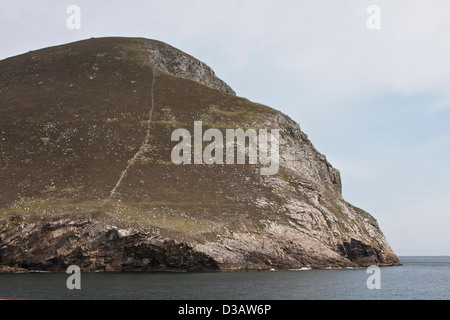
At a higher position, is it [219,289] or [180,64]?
[180,64]

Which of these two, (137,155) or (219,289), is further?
(137,155)

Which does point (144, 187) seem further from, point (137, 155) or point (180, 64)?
point (180, 64)

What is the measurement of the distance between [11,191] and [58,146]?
1650cm

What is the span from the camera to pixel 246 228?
233 ft

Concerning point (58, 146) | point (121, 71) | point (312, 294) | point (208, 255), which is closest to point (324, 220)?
point (208, 255)

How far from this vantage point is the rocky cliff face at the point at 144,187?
63750mm

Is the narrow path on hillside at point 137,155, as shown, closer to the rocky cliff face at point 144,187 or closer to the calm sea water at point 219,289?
the rocky cliff face at point 144,187

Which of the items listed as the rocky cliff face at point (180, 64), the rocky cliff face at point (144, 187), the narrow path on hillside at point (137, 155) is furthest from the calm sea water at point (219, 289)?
the rocky cliff face at point (180, 64)

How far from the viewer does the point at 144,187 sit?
257 ft

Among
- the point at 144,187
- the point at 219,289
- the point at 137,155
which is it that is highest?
the point at 137,155

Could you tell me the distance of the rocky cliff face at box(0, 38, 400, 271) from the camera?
63.8 meters

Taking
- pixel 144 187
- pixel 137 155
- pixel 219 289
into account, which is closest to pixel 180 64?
pixel 137 155

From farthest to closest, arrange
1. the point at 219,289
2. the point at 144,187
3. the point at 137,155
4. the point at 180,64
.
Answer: the point at 180,64, the point at 137,155, the point at 144,187, the point at 219,289

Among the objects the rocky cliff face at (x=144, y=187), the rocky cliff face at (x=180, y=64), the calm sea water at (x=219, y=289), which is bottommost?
the calm sea water at (x=219, y=289)
